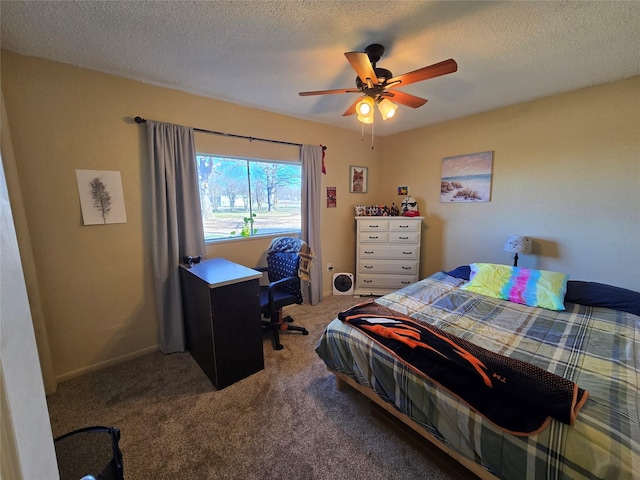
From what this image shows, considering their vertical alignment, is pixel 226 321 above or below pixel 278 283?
below

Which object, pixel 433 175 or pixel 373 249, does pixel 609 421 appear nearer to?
pixel 373 249

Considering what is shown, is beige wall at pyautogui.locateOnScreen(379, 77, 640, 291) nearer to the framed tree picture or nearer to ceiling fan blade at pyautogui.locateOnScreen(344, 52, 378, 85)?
ceiling fan blade at pyautogui.locateOnScreen(344, 52, 378, 85)

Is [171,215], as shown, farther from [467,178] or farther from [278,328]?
[467,178]

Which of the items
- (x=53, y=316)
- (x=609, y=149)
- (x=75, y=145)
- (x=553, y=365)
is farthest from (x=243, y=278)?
(x=609, y=149)

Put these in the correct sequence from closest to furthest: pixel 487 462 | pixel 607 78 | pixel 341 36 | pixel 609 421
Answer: pixel 609 421 < pixel 487 462 < pixel 341 36 < pixel 607 78

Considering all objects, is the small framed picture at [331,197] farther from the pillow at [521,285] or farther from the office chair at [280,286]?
the pillow at [521,285]

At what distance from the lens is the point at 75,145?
2031 mm

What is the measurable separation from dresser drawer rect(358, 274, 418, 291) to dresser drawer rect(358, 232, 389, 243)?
0.52 m

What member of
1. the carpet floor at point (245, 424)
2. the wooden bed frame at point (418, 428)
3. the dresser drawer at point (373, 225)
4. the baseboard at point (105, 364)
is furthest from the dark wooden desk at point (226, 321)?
the dresser drawer at point (373, 225)

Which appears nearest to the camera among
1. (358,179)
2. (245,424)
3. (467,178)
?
(245,424)

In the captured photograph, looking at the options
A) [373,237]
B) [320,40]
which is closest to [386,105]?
[320,40]

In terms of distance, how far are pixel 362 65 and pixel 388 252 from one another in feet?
8.64

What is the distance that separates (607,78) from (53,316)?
507cm

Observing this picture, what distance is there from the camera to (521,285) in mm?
2262
